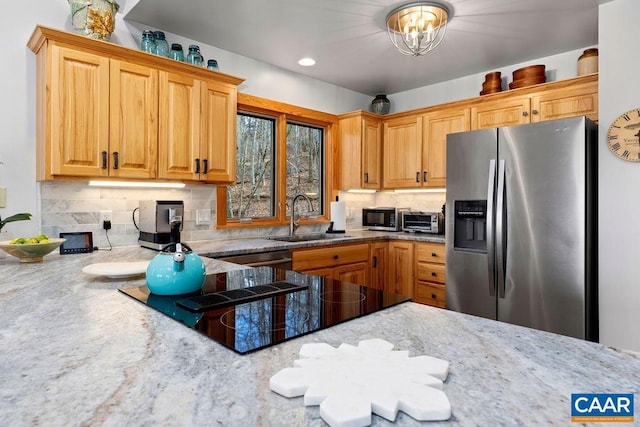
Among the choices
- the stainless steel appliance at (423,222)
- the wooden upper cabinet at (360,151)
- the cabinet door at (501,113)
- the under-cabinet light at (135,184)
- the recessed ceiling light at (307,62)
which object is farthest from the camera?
the wooden upper cabinet at (360,151)

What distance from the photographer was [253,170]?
12.0 ft

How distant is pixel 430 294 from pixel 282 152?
6.29 ft

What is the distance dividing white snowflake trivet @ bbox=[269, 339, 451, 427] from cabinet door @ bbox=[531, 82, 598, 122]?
3.04m

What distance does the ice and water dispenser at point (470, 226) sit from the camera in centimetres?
287

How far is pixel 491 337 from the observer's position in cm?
92

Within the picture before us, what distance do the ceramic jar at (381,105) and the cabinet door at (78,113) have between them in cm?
285

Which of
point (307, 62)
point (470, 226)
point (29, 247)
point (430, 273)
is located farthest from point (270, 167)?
point (29, 247)

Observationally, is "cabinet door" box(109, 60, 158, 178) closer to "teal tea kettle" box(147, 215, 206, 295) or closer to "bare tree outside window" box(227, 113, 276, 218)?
"bare tree outside window" box(227, 113, 276, 218)

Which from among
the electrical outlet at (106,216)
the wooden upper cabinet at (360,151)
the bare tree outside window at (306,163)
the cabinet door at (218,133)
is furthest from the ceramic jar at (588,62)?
the electrical outlet at (106,216)

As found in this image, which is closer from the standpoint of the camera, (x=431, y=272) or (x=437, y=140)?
(x=431, y=272)

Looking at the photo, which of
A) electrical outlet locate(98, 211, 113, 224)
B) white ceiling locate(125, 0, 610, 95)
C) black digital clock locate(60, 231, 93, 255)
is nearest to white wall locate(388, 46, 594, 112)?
white ceiling locate(125, 0, 610, 95)

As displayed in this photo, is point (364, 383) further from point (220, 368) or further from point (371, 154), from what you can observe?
point (371, 154)

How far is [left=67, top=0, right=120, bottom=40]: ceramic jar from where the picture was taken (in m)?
2.35

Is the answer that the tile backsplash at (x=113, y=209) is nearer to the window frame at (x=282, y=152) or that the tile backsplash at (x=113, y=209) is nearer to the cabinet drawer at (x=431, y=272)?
the window frame at (x=282, y=152)
